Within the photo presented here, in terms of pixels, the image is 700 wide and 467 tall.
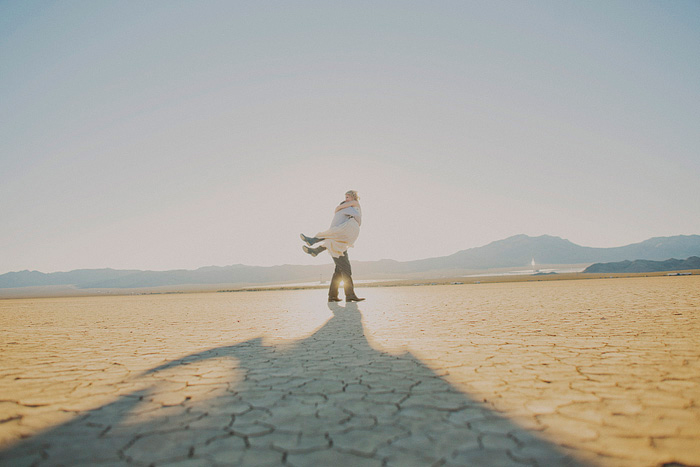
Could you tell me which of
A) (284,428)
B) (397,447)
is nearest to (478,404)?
(397,447)

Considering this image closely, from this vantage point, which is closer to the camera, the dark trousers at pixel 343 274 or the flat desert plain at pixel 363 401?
the flat desert plain at pixel 363 401

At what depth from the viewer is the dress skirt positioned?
25.4ft

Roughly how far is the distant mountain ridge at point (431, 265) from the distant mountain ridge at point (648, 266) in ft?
207

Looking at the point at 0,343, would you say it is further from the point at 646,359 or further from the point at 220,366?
the point at 646,359

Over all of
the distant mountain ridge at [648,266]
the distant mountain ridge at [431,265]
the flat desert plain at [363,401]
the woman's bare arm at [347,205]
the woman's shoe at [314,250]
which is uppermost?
the distant mountain ridge at [431,265]

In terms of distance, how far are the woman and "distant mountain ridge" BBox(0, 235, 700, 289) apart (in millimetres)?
89722

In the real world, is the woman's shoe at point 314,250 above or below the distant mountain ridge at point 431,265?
below

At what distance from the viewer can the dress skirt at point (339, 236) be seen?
7.75 metres

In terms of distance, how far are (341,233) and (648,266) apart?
41.5 m

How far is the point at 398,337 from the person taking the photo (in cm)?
391

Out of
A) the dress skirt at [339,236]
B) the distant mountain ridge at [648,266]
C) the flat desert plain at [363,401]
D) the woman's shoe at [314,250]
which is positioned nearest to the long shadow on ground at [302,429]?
the flat desert plain at [363,401]

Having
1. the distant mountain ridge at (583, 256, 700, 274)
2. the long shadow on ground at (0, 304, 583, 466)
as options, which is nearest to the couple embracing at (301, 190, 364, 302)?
the long shadow on ground at (0, 304, 583, 466)

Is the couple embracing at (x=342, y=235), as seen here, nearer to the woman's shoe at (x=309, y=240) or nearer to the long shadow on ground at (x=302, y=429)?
the woman's shoe at (x=309, y=240)

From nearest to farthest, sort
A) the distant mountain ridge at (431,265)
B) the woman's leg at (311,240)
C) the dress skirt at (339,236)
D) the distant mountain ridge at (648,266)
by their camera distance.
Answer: the dress skirt at (339,236)
the woman's leg at (311,240)
the distant mountain ridge at (648,266)
the distant mountain ridge at (431,265)
